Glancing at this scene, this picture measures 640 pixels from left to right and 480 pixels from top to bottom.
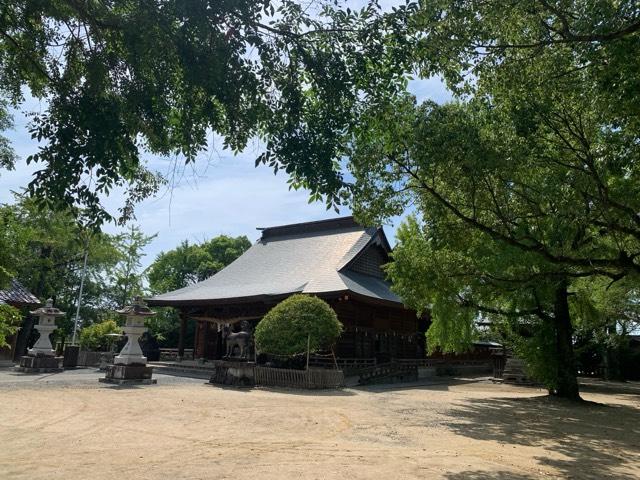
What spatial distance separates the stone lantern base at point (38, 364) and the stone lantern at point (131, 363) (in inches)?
210

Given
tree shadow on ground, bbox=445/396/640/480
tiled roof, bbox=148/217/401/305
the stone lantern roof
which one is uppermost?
tiled roof, bbox=148/217/401/305

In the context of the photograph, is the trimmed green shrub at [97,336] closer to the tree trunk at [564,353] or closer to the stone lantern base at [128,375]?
the stone lantern base at [128,375]

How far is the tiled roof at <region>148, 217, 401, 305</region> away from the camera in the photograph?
74.8 ft

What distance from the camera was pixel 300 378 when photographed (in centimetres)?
1755

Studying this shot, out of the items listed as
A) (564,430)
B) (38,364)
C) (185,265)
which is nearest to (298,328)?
(564,430)

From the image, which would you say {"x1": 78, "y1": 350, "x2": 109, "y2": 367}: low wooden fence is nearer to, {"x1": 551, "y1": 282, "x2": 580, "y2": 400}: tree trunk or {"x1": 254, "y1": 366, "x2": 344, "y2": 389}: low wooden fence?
{"x1": 254, "y1": 366, "x2": 344, "y2": 389}: low wooden fence

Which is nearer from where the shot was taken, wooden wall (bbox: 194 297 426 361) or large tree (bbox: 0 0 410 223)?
large tree (bbox: 0 0 410 223)

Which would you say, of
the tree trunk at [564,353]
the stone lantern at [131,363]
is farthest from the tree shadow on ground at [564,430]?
the stone lantern at [131,363]

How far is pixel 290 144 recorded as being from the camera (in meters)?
5.66

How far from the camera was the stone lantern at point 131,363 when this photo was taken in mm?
17078

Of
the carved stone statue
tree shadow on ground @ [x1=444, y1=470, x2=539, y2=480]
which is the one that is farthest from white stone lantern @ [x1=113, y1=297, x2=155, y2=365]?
tree shadow on ground @ [x1=444, y1=470, x2=539, y2=480]

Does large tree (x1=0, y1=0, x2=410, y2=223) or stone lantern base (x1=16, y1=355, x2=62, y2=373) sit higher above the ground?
large tree (x1=0, y1=0, x2=410, y2=223)

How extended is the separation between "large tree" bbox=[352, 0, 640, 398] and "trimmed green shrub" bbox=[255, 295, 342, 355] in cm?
598

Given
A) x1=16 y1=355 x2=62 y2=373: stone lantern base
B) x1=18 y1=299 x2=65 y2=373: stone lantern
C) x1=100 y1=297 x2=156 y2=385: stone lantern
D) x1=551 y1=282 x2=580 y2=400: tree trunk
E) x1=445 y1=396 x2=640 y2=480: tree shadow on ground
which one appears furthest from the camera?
x1=18 y1=299 x2=65 y2=373: stone lantern
